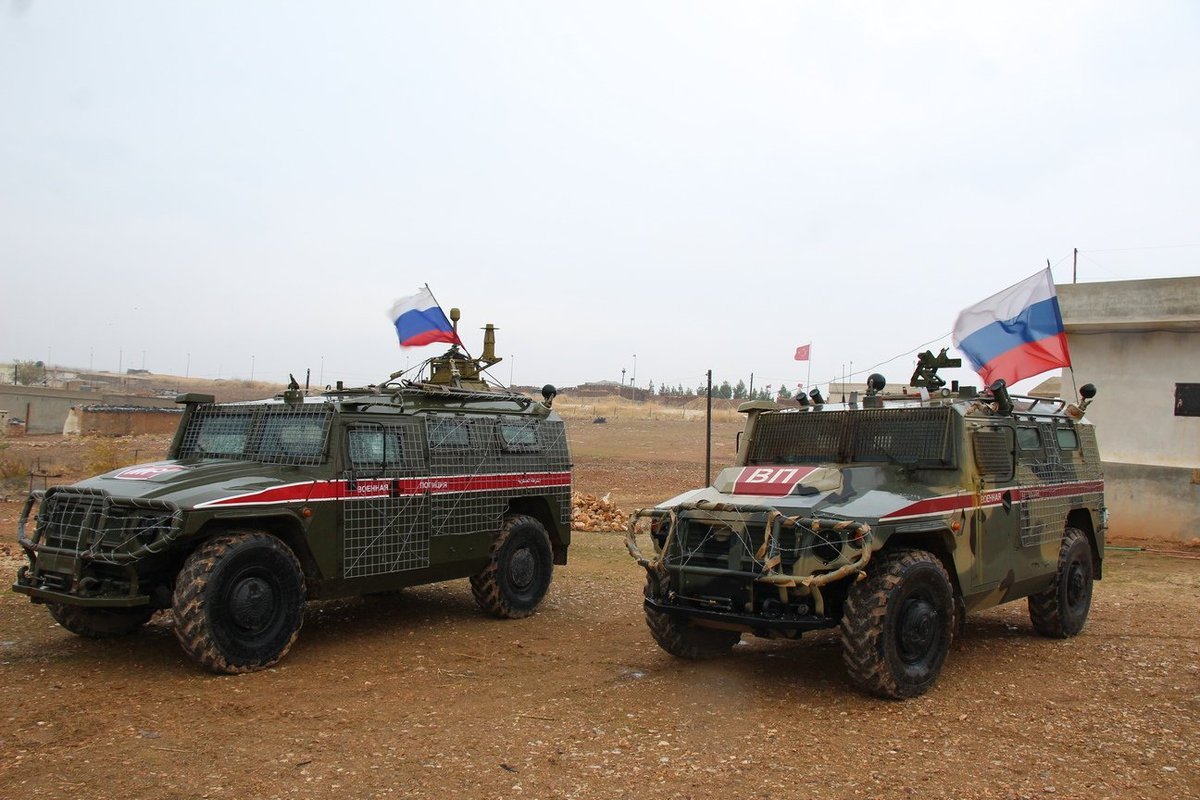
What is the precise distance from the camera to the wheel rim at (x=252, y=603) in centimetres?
682

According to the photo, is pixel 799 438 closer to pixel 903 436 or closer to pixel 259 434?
pixel 903 436

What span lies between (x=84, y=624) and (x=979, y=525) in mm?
6885

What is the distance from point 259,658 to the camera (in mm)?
6984

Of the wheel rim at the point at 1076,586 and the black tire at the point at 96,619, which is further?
the wheel rim at the point at 1076,586

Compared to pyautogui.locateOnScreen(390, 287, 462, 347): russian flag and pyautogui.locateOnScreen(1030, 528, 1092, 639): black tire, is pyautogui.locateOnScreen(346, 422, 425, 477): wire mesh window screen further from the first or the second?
pyautogui.locateOnScreen(1030, 528, 1092, 639): black tire

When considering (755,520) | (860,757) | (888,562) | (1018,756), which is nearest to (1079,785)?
(1018,756)

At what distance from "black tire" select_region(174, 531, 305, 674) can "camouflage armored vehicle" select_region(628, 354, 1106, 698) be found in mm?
2651

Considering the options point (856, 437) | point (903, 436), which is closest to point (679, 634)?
point (856, 437)

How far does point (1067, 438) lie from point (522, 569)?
531cm

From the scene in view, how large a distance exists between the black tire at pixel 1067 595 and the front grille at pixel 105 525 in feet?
23.2

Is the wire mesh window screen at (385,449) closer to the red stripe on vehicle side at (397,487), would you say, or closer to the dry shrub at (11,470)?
the red stripe on vehicle side at (397,487)

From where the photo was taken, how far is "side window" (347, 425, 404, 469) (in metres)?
7.93

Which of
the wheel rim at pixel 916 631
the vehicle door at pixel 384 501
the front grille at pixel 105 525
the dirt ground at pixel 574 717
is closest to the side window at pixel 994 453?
the wheel rim at pixel 916 631

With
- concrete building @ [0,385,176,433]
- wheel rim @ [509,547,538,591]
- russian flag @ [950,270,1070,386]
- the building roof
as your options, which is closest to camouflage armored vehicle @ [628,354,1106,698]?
wheel rim @ [509,547,538,591]
